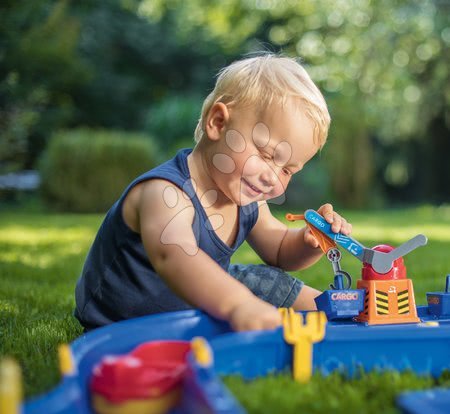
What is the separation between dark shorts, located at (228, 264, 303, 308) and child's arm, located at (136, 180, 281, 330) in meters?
0.43

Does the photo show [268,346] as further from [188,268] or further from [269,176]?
[269,176]

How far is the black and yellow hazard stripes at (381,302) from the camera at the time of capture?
61.4 inches

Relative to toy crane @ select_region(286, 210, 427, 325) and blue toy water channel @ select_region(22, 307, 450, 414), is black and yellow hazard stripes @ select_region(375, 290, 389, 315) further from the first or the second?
blue toy water channel @ select_region(22, 307, 450, 414)

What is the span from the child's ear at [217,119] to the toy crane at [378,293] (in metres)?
0.42

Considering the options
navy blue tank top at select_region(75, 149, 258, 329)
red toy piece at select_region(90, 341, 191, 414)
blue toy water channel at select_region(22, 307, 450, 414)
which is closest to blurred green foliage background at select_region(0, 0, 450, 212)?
navy blue tank top at select_region(75, 149, 258, 329)

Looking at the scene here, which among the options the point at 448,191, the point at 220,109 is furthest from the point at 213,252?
the point at 448,191

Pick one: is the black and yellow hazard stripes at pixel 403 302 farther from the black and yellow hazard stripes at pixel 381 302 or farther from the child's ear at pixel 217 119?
the child's ear at pixel 217 119

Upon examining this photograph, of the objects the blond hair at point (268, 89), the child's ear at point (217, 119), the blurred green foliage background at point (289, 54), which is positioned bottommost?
the blurred green foliage background at point (289, 54)

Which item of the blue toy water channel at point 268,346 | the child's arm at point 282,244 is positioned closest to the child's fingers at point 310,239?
the child's arm at point 282,244

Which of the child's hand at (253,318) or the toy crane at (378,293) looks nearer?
the child's hand at (253,318)

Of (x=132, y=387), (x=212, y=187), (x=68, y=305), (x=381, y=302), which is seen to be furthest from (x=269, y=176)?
(x=68, y=305)

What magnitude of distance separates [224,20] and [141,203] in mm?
14178

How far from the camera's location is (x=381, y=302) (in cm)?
157

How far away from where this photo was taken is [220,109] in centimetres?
160
